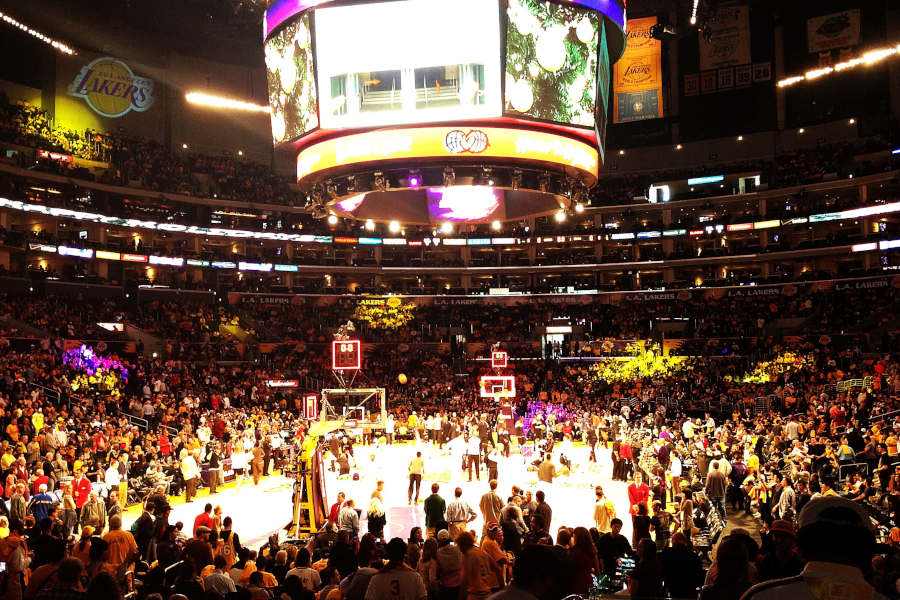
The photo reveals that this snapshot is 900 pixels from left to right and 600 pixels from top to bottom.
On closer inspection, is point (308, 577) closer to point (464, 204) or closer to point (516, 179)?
point (516, 179)

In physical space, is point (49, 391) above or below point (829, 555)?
below

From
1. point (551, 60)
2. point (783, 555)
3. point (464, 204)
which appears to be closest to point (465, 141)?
point (551, 60)

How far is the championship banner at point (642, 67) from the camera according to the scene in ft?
132

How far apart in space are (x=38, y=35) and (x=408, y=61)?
38.4 meters

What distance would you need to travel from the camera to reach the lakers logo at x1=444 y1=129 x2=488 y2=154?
1642 centimetres

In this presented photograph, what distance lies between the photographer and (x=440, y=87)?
16078 millimetres

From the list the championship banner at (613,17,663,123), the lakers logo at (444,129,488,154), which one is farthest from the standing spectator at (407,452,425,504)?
the championship banner at (613,17,663,123)

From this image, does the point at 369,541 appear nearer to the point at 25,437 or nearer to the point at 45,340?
the point at 25,437

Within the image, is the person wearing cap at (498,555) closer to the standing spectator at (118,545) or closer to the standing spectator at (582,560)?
the standing spectator at (582,560)

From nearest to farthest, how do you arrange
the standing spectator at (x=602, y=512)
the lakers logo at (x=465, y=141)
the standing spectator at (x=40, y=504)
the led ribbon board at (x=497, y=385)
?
the standing spectator at (x=602, y=512), the lakers logo at (x=465, y=141), the standing spectator at (x=40, y=504), the led ribbon board at (x=497, y=385)

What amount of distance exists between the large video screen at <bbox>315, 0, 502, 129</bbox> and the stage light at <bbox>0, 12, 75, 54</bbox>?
34394mm

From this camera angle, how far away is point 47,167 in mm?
44938

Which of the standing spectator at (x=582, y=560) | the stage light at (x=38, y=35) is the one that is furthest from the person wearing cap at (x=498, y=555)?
the stage light at (x=38, y=35)

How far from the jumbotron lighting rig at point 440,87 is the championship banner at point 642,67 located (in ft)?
78.1
